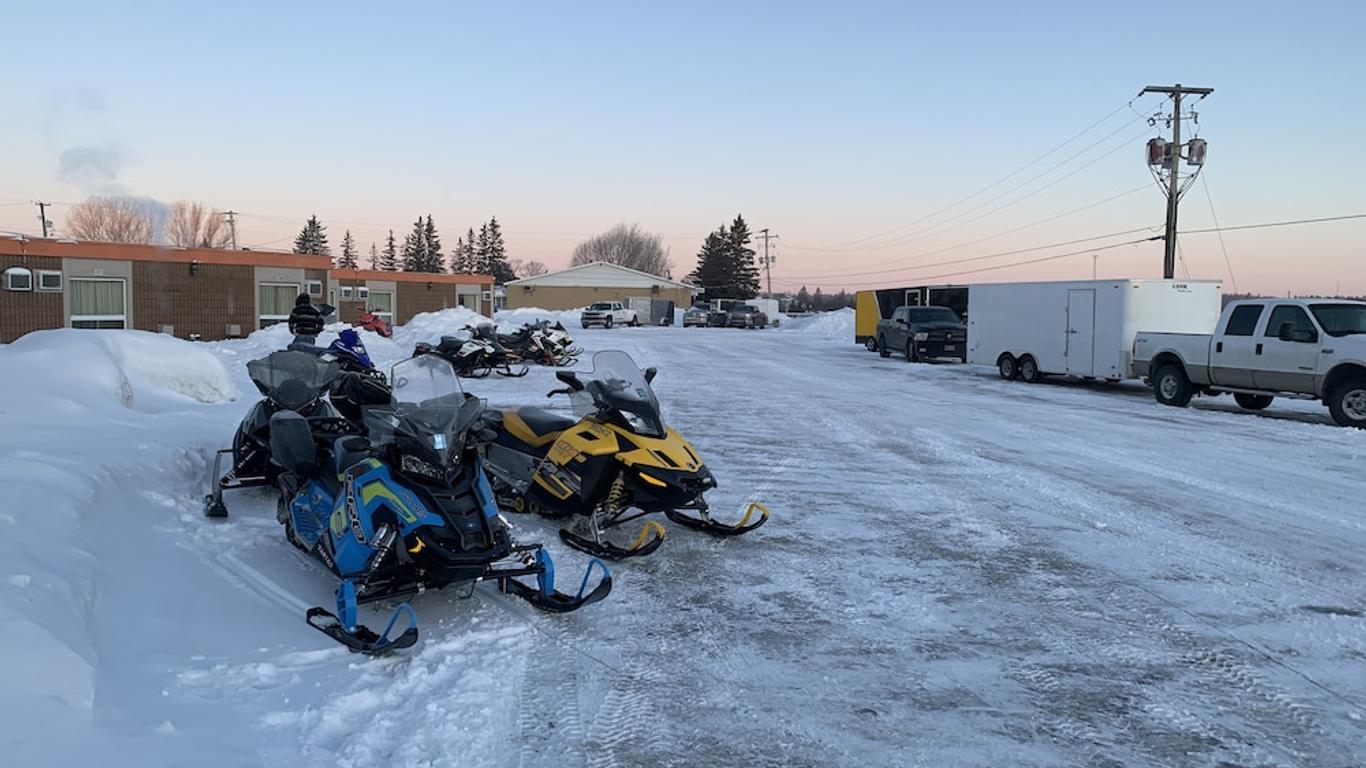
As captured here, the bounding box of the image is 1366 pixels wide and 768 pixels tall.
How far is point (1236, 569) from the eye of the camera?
6.16m

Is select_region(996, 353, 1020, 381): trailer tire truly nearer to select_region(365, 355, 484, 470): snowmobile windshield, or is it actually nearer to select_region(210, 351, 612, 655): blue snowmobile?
select_region(210, 351, 612, 655): blue snowmobile

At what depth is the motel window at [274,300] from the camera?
3130 cm

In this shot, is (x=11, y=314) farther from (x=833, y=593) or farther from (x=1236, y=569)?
(x=1236, y=569)

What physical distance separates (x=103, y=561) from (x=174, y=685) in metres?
1.42

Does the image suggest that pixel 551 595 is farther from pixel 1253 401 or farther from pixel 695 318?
pixel 695 318

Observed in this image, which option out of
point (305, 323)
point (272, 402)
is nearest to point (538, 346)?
point (305, 323)

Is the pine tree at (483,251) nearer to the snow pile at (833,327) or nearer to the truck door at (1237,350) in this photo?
the snow pile at (833,327)

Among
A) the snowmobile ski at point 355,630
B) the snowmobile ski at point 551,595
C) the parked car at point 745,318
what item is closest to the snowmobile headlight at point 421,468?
the snowmobile ski at point 355,630

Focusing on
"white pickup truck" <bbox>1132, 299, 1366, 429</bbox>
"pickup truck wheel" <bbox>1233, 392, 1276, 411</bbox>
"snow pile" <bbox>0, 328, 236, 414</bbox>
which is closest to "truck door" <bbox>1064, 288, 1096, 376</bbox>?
"white pickup truck" <bbox>1132, 299, 1366, 429</bbox>

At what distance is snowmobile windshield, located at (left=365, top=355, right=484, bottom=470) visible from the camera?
475 centimetres

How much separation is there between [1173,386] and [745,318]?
42890 millimetres

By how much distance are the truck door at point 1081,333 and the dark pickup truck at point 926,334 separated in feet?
17.6

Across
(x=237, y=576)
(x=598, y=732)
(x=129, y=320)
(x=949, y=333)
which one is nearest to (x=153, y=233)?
(x=129, y=320)

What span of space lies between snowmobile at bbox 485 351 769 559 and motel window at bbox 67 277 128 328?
83.6ft
